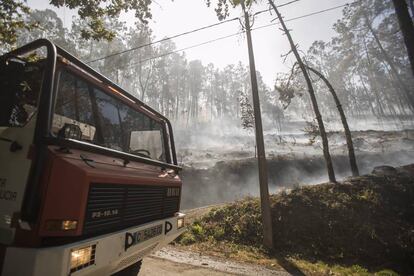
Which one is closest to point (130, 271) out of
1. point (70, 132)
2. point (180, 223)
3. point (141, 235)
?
point (180, 223)

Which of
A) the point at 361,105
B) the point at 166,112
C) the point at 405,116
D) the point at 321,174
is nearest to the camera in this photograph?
the point at 321,174

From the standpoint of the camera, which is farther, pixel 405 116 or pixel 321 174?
pixel 405 116

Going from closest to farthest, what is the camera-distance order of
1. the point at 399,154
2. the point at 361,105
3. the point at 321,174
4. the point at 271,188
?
the point at 271,188 < the point at 321,174 < the point at 399,154 < the point at 361,105

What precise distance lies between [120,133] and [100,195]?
1.52 metres

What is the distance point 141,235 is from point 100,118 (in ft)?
5.62

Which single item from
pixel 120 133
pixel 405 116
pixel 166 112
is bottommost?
pixel 120 133

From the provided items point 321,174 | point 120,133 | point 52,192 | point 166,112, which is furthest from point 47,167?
point 166,112

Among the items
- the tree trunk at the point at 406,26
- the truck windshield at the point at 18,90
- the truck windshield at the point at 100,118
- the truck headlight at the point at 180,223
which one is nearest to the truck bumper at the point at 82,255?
the truck headlight at the point at 180,223

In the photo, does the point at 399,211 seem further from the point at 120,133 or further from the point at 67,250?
the point at 67,250

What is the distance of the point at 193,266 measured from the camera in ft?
23.9

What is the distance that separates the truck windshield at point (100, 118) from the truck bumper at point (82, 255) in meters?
1.22

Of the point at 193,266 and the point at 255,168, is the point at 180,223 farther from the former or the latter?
the point at 255,168

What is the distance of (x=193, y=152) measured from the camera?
36094mm

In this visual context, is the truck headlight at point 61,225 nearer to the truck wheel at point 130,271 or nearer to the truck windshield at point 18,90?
the truck windshield at point 18,90
